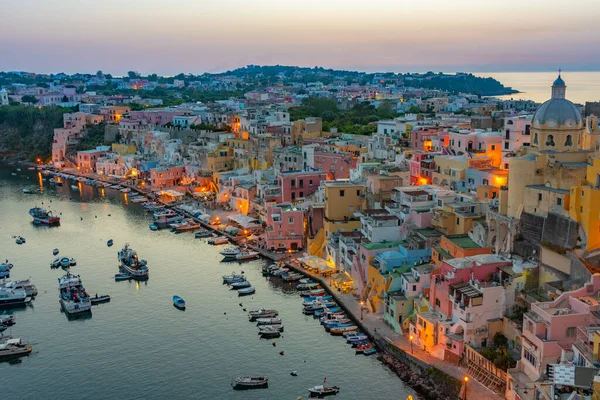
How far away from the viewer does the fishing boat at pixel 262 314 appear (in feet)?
84.6

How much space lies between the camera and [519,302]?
20.5m

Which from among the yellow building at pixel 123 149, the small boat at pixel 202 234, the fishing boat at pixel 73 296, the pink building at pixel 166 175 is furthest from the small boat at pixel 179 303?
the yellow building at pixel 123 149

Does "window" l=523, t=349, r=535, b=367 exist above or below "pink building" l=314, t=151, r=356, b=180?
below

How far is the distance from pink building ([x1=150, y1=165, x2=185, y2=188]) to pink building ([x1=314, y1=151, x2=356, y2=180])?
15.7m

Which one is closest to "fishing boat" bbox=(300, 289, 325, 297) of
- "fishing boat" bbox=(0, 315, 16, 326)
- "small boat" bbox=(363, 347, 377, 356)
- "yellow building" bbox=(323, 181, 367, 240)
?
"yellow building" bbox=(323, 181, 367, 240)

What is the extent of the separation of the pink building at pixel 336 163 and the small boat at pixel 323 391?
21175 mm

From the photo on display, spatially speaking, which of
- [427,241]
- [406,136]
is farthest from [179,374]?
[406,136]

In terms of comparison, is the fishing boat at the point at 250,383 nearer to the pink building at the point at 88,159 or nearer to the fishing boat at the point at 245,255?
the fishing boat at the point at 245,255

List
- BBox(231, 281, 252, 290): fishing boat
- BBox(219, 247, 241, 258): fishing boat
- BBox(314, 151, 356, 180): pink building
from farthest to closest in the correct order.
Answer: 1. BBox(314, 151, 356, 180): pink building
2. BBox(219, 247, 241, 258): fishing boat
3. BBox(231, 281, 252, 290): fishing boat

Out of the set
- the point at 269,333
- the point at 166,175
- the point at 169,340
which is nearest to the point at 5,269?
the point at 169,340

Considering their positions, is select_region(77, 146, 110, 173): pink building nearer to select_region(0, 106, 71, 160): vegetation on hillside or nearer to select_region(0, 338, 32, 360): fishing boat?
select_region(0, 106, 71, 160): vegetation on hillside

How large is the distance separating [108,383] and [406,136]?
25.6 meters

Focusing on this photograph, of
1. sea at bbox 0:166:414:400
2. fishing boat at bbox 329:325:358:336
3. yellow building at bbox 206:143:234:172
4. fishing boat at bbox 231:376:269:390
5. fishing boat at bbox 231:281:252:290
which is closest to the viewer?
fishing boat at bbox 231:376:269:390

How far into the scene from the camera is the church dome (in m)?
24.0
